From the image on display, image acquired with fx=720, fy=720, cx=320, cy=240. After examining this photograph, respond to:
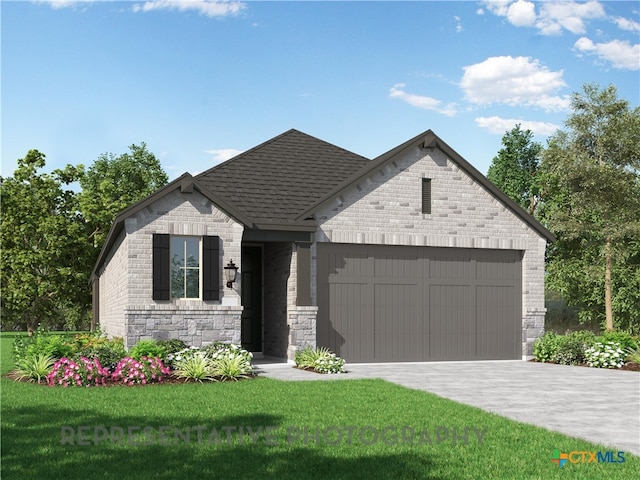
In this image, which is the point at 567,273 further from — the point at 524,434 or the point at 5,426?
the point at 5,426

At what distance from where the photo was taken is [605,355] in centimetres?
1869

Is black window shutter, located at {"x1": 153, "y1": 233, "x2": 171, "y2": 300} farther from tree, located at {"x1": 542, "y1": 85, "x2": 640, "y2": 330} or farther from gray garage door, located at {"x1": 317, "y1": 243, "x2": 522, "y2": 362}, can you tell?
tree, located at {"x1": 542, "y1": 85, "x2": 640, "y2": 330}

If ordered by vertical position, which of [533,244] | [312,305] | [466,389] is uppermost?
[533,244]

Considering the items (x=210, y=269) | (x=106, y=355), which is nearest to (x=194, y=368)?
(x=106, y=355)

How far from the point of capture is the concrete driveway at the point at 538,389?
9844 millimetres

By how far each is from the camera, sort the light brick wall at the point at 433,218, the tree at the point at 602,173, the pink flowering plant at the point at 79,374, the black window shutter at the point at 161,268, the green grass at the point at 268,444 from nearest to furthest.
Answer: the green grass at the point at 268,444
the pink flowering plant at the point at 79,374
the black window shutter at the point at 161,268
the light brick wall at the point at 433,218
the tree at the point at 602,173

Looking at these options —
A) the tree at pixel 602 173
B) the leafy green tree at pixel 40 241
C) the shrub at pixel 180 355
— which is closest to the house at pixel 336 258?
the shrub at pixel 180 355

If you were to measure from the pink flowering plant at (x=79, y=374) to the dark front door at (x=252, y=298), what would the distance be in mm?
7295

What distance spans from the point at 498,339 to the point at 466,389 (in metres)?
7.94

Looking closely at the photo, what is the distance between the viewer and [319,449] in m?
8.00

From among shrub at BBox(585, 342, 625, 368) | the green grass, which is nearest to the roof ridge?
the green grass

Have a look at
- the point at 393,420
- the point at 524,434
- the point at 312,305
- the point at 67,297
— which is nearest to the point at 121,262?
the point at 312,305

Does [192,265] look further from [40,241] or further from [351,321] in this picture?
[40,241]

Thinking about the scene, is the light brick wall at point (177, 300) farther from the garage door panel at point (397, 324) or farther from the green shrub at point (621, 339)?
the green shrub at point (621, 339)
